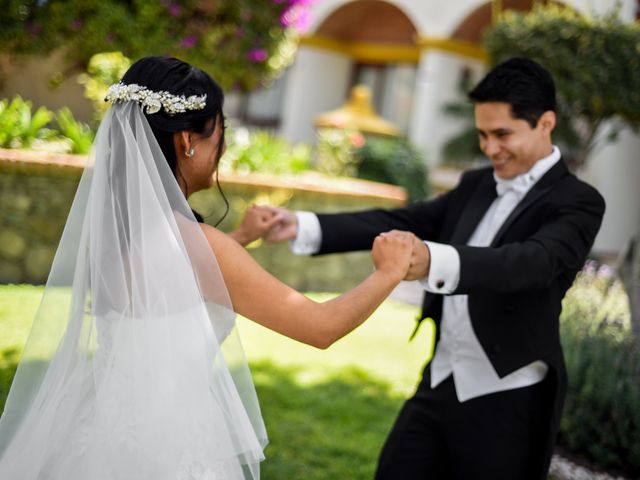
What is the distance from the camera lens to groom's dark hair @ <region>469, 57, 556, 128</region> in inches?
110

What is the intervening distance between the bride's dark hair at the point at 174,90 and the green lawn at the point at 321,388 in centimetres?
238

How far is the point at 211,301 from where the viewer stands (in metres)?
2.28

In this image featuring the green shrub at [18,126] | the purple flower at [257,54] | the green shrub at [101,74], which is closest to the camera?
the green shrub at [18,126]

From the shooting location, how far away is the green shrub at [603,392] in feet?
13.3

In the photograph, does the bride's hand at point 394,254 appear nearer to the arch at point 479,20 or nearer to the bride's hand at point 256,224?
the bride's hand at point 256,224

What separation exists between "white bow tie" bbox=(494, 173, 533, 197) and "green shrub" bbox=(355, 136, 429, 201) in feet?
31.8

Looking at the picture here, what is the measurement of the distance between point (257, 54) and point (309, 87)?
10.5 metres

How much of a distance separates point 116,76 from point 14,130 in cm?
149

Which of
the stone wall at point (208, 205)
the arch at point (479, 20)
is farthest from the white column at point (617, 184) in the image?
the stone wall at point (208, 205)

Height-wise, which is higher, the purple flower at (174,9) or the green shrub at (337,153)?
the purple flower at (174,9)

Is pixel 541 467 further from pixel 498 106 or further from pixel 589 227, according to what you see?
pixel 498 106

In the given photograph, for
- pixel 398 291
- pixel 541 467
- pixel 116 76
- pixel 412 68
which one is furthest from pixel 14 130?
pixel 412 68

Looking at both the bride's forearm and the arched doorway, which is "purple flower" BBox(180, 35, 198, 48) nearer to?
the bride's forearm

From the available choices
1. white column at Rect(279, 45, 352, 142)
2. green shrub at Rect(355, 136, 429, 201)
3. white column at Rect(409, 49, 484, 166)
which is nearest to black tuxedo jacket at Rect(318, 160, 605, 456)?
green shrub at Rect(355, 136, 429, 201)
